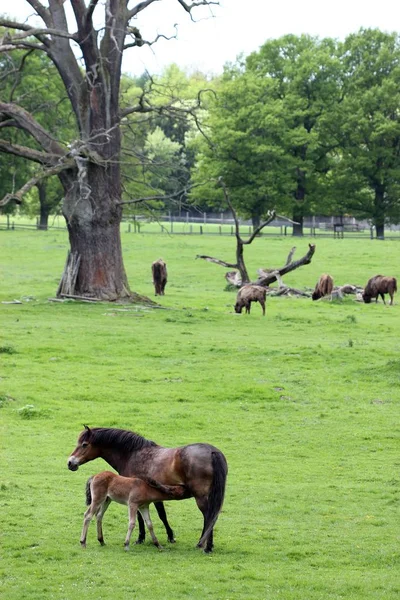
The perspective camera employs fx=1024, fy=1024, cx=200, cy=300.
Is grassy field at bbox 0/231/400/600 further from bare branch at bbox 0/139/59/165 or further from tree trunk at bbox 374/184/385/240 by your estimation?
tree trunk at bbox 374/184/385/240

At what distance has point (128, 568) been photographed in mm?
10383

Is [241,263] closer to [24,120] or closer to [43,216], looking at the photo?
[24,120]

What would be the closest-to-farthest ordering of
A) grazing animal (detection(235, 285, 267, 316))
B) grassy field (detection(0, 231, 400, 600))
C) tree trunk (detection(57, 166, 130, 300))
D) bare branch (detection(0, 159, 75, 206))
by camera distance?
1. grassy field (detection(0, 231, 400, 600))
2. bare branch (detection(0, 159, 75, 206))
3. grazing animal (detection(235, 285, 267, 316))
4. tree trunk (detection(57, 166, 130, 300))

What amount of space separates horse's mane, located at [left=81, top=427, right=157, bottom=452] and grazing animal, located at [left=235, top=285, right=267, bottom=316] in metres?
21.9

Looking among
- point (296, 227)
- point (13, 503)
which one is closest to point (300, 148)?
point (296, 227)

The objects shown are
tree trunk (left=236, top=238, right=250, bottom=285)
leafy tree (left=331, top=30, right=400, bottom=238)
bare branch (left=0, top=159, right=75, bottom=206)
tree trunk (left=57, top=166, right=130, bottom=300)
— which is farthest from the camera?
leafy tree (left=331, top=30, right=400, bottom=238)

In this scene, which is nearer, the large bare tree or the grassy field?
the grassy field

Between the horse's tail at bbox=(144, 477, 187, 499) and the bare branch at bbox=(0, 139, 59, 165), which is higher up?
the bare branch at bbox=(0, 139, 59, 165)

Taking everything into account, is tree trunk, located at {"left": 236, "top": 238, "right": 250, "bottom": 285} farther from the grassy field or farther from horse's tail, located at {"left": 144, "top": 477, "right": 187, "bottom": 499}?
horse's tail, located at {"left": 144, "top": 477, "right": 187, "bottom": 499}

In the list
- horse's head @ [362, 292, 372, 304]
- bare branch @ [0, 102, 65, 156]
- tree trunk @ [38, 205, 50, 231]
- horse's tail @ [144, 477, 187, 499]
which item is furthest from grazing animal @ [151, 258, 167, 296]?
tree trunk @ [38, 205, 50, 231]

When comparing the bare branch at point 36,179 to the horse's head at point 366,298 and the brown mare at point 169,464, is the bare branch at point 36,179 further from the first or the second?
the brown mare at point 169,464

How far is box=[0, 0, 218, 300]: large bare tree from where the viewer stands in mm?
33375

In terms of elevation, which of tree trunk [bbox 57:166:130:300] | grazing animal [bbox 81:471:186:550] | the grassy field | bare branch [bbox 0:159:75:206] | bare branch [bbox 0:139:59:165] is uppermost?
bare branch [bbox 0:139:59:165]

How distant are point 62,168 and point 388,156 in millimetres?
47104
